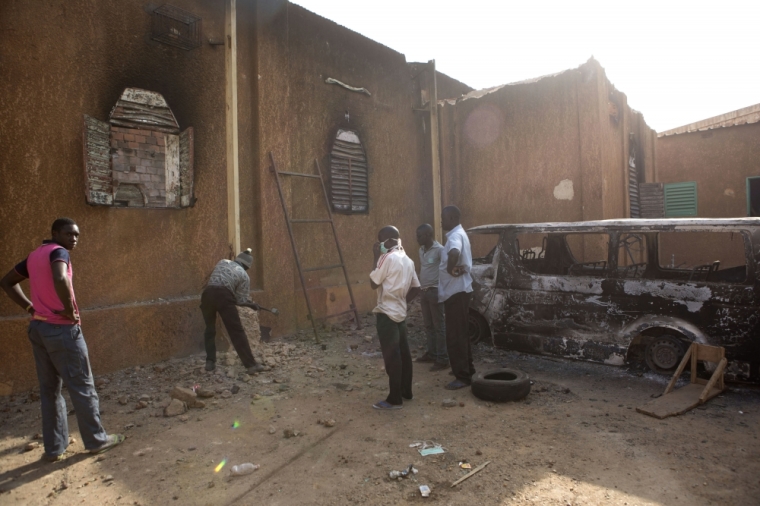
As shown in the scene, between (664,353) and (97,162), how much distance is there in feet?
19.6

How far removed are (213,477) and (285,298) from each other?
3848 mm

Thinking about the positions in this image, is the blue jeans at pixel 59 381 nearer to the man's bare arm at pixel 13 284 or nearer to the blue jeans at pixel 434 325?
the man's bare arm at pixel 13 284

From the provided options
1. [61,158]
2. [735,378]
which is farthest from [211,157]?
[735,378]

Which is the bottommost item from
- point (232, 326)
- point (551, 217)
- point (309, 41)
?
point (232, 326)

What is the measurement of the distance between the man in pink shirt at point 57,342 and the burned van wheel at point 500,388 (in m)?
2.92

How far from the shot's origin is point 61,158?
494 cm

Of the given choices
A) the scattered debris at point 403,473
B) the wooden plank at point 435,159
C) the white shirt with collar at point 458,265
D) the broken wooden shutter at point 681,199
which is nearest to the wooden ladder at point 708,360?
the white shirt with collar at point 458,265

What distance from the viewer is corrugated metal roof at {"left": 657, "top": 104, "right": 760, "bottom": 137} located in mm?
11422

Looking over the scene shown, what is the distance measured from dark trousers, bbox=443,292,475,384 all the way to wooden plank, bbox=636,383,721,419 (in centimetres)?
147

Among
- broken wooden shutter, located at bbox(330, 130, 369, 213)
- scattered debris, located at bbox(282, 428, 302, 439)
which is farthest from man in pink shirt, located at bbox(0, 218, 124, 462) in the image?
broken wooden shutter, located at bbox(330, 130, 369, 213)

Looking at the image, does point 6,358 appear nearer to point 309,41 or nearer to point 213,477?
point 213,477

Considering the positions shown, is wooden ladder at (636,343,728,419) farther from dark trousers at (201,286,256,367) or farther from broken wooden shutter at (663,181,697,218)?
Answer: broken wooden shutter at (663,181,697,218)

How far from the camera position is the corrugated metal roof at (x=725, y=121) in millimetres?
11422

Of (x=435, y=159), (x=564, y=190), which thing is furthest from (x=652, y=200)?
(x=435, y=159)
